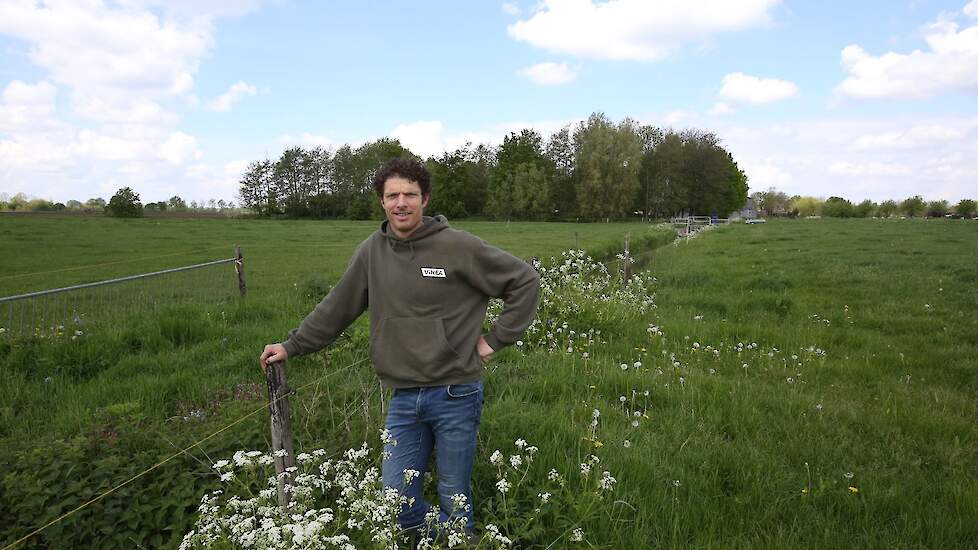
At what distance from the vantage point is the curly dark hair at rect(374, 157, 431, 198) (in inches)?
122

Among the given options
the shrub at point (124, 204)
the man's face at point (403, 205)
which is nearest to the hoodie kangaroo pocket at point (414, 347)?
the man's face at point (403, 205)

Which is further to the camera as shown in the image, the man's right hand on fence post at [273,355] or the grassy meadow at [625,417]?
the grassy meadow at [625,417]

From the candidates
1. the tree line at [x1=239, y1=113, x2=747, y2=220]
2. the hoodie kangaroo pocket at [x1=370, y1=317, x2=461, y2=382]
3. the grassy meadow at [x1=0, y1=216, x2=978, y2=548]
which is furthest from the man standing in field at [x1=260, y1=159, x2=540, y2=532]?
the tree line at [x1=239, y1=113, x2=747, y2=220]

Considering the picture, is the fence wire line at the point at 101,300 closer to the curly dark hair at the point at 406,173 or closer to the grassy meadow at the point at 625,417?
the grassy meadow at the point at 625,417

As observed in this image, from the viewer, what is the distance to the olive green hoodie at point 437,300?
3047mm

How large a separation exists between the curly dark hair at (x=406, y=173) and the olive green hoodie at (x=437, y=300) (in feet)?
0.69

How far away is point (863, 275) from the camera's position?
15.2 meters

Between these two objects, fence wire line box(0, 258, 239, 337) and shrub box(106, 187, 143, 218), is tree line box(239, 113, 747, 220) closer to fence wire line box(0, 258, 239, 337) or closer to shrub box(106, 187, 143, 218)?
shrub box(106, 187, 143, 218)

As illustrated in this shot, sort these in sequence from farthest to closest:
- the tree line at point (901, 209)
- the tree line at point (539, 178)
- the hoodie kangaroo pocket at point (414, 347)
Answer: the tree line at point (901, 209)
the tree line at point (539, 178)
the hoodie kangaroo pocket at point (414, 347)

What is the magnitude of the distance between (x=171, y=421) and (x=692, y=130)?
89.6 meters

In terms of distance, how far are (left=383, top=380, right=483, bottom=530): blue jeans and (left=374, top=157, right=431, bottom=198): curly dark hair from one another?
113 cm

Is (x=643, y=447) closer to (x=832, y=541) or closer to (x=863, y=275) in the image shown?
(x=832, y=541)

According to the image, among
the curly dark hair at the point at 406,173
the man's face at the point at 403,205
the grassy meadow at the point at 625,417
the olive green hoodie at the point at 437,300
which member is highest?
the curly dark hair at the point at 406,173

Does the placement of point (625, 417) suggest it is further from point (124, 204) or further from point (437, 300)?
point (124, 204)
